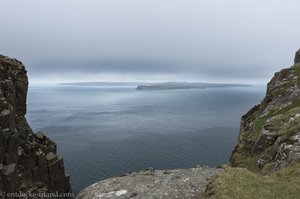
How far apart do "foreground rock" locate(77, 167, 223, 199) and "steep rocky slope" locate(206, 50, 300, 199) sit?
374 cm

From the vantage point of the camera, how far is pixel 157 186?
3092cm

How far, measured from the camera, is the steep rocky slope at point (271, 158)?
70.8 ft

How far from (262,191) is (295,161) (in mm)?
7486

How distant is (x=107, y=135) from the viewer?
→ 169 m

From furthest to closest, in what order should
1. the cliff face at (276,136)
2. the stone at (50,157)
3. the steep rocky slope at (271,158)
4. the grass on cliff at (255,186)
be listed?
the stone at (50,157) → the cliff face at (276,136) → the steep rocky slope at (271,158) → the grass on cliff at (255,186)

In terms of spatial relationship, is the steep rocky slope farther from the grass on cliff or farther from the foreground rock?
the foreground rock

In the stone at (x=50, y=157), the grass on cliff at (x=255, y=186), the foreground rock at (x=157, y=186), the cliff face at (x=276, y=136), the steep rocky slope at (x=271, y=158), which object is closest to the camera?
the grass on cliff at (x=255, y=186)

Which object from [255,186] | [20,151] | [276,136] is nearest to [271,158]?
[276,136]

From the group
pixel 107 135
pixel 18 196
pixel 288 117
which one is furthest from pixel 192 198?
pixel 107 135

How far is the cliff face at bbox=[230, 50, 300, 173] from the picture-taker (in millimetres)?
31906

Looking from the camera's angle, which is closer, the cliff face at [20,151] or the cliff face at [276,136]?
the cliff face at [276,136]

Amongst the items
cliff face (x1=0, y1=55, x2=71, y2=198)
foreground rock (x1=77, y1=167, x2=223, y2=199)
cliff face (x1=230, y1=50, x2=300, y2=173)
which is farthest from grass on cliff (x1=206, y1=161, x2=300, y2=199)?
cliff face (x1=0, y1=55, x2=71, y2=198)

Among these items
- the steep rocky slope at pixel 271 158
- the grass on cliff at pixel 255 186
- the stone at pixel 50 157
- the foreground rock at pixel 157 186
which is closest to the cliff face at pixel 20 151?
the stone at pixel 50 157

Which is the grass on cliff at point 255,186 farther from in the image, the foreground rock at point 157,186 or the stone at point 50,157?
the stone at point 50,157
